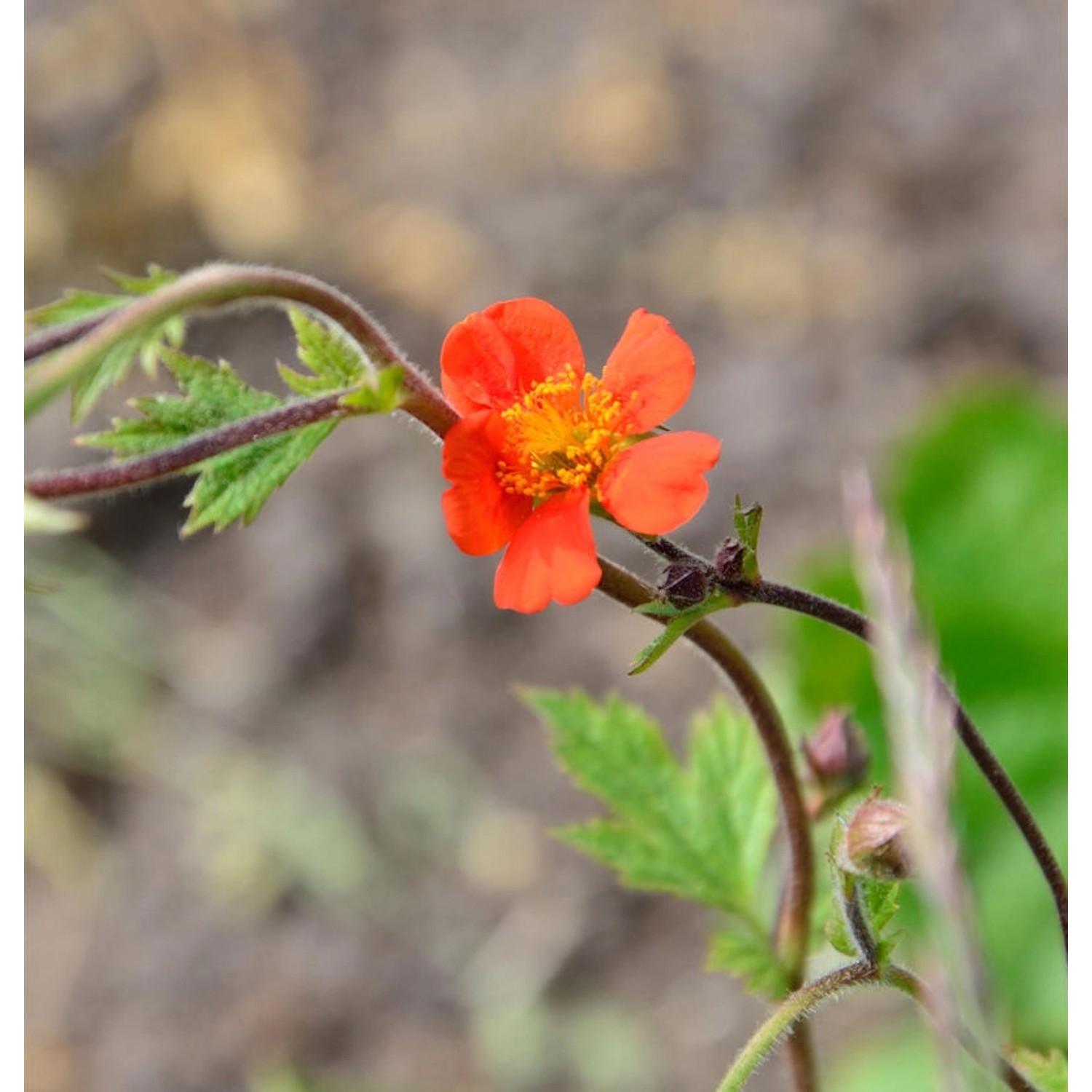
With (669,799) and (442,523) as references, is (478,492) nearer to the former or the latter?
(669,799)

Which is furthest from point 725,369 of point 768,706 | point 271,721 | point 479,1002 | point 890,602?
point 890,602

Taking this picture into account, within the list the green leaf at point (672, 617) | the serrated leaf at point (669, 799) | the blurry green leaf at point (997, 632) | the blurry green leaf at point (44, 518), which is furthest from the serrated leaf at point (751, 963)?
the blurry green leaf at point (997, 632)

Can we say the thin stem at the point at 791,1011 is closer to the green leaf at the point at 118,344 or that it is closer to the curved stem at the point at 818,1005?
the curved stem at the point at 818,1005

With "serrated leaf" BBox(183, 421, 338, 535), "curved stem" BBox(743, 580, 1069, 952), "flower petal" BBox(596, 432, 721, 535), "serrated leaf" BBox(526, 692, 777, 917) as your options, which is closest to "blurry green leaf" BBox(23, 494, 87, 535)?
"serrated leaf" BBox(183, 421, 338, 535)

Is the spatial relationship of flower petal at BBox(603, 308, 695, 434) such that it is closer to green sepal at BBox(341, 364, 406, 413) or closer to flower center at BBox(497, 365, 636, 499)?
flower center at BBox(497, 365, 636, 499)

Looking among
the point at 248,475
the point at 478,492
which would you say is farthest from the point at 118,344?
the point at 478,492

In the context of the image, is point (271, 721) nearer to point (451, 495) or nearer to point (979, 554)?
point (979, 554)
